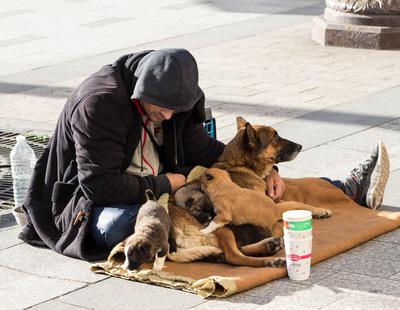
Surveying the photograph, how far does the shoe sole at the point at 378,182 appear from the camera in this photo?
6082mm

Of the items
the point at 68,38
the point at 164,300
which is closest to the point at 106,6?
the point at 68,38

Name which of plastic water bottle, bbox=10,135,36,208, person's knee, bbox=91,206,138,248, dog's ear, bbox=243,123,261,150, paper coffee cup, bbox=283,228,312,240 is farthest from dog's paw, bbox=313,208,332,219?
plastic water bottle, bbox=10,135,36,208

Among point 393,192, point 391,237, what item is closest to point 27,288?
point 391,237

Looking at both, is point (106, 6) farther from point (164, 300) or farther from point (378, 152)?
point (164, 300)

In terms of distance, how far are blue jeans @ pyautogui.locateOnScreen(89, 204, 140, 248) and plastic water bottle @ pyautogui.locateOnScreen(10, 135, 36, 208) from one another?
108 centimetres

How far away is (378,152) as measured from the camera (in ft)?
20.4

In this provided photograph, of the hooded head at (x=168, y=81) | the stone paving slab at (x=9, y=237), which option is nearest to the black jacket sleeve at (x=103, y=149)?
the hooded head at (x=168, y=81)

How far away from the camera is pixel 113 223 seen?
213 inches

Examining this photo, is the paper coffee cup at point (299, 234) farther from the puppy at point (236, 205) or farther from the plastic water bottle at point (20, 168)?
the plastic water bottle at point (20, 168)

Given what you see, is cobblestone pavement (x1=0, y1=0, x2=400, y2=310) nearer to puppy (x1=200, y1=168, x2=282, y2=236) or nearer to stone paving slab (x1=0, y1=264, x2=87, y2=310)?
stone paving slab (x1=0, y1=264, x2=87, y2=310)

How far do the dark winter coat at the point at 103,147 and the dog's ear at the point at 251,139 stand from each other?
0.26m

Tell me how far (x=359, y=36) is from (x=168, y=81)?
5.83 m

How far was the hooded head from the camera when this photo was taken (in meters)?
5.25

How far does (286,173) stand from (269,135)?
1083 millimetres
